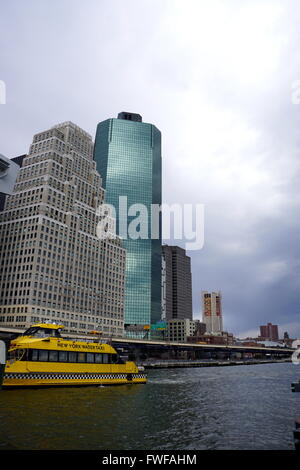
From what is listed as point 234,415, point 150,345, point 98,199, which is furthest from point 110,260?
point 234,415

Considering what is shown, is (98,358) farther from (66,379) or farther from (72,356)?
(66,379)

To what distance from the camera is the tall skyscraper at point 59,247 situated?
13612cm

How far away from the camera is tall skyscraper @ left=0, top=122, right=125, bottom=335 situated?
136 m

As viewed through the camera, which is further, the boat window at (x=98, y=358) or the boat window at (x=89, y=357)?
the boat window at (x=98, y=358)

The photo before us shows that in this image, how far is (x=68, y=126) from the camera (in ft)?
567

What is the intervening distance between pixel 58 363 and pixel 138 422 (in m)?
23.4

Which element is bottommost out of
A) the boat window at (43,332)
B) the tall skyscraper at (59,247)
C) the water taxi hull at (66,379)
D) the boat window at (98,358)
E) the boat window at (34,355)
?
the water taxi hull at (66,379)

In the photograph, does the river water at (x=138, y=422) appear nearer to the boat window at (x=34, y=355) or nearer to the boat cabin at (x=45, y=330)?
the boat window at (x=34, y=355)

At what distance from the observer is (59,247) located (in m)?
146

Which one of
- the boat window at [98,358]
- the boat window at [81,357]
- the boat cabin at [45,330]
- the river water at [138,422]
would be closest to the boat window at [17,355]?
the boat cabin at [45,330]

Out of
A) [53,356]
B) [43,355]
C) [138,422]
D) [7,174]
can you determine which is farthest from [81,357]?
[7,174]

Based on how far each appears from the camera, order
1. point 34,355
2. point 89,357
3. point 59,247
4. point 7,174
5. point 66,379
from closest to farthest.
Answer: point 7,174
point 34,355
point 66,379
point 89,357
point 59,247

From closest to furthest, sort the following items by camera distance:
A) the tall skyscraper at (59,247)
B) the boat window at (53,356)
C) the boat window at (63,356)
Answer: the boat window at (53,356) < the boat window at (63,356) < the tall skyscraper at (59,247)

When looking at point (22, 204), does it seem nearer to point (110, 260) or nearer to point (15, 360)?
point (110, 260)
